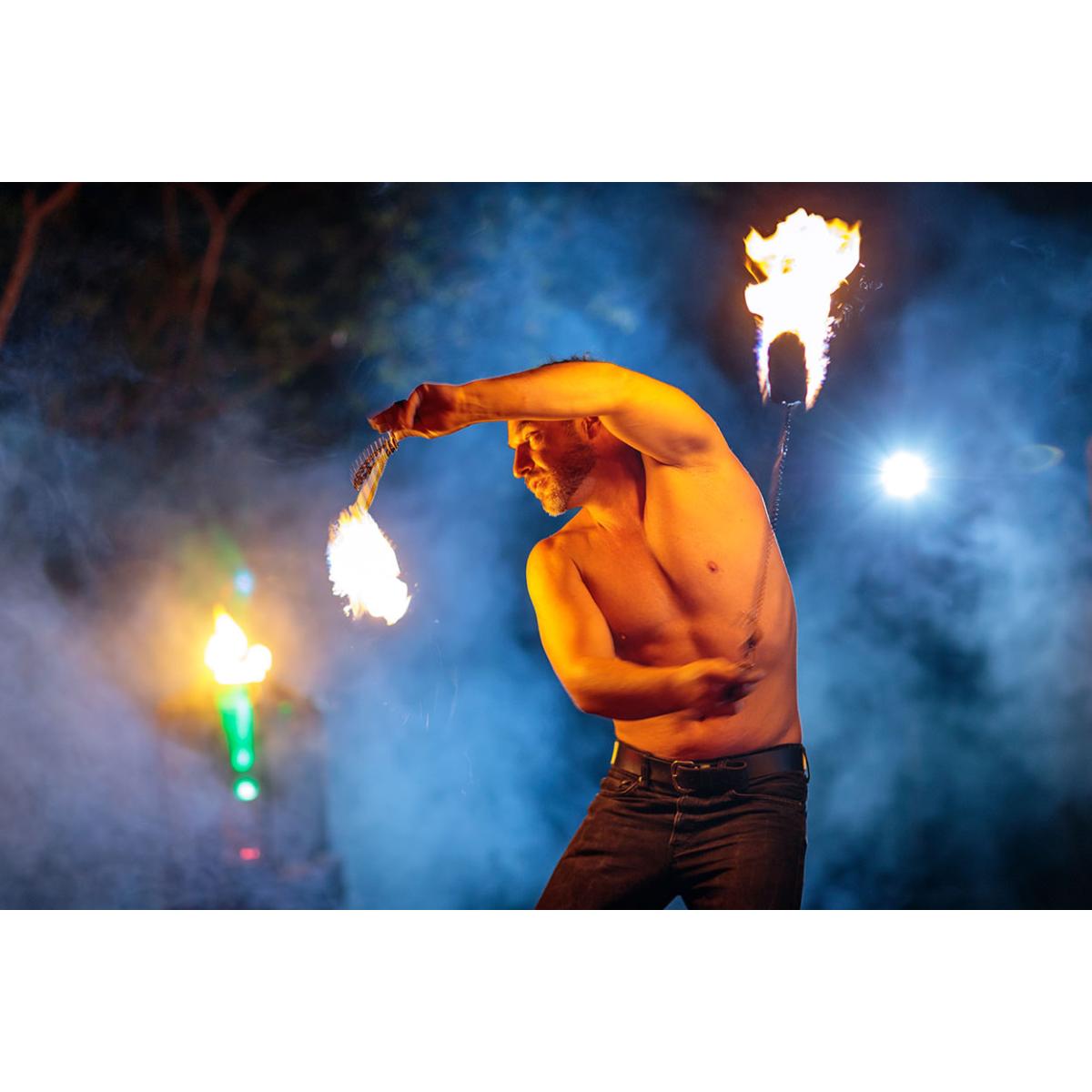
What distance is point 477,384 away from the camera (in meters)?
3.00

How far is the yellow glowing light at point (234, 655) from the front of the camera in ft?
10.0

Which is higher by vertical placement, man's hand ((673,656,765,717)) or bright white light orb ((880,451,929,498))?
bright white light orb ((880,451,929,498))

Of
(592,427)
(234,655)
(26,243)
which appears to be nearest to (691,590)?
(592,427)

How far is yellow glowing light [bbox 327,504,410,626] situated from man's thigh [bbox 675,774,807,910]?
36.2 inches

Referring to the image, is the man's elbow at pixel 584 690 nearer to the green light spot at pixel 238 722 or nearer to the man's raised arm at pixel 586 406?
the man's raised arm at pixel 586 406

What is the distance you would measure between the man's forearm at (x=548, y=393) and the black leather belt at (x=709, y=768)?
2.78 ft

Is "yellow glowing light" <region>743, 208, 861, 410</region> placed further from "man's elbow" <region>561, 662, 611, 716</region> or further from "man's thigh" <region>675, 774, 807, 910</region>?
"man's thigh" <region>675, 774, 807, 910</region>

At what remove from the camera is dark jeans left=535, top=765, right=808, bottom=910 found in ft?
9.54

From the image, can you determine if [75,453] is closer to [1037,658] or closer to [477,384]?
[477,384]

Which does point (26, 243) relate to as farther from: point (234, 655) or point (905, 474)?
point (905, 474)

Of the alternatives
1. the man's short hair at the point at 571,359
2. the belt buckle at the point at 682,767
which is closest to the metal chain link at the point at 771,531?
the belt buckle at the point at 682,767

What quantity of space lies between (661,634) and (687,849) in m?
0.53

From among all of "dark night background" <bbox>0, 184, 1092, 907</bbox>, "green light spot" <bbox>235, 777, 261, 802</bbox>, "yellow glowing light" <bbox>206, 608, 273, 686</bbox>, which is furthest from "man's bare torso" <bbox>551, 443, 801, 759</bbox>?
"green light spot" <bbox>235, 777, 261, 802</bbox>

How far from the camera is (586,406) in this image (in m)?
2.93
